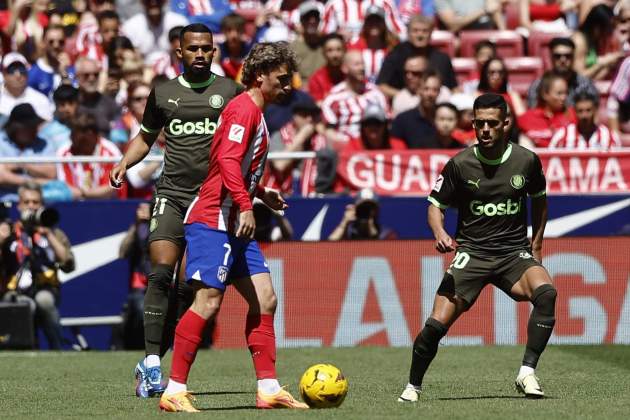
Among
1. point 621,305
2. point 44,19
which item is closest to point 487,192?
point 621,305

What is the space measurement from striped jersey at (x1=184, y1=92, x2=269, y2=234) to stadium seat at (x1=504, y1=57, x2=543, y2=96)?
432 inches

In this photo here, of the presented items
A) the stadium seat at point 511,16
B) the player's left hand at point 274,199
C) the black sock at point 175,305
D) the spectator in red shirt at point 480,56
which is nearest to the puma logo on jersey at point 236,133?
the player's left hand at point 274,199

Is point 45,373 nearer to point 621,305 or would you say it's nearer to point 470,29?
point 621,305

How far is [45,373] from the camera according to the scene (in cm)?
1145

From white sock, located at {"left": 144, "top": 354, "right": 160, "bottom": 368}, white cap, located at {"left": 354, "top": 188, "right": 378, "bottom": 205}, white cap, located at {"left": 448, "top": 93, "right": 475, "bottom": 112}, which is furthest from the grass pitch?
white cap, located at {"left": 448, "top": 93, "right": 475, "bottom": 112}

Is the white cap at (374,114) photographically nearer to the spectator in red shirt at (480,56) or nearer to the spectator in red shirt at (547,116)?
the spectator in red shirt at (547,116)

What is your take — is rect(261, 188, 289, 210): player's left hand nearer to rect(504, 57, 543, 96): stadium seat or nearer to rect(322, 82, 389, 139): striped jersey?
rect(322, 82, 389, 139): striped jersey

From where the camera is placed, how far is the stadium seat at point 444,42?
18875mm

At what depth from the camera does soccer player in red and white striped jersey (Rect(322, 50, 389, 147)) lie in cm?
1602

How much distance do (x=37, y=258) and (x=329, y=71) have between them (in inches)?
186

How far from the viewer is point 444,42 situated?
61.9ft

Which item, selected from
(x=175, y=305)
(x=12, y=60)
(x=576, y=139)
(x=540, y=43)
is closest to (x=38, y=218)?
(x=12, y=60)

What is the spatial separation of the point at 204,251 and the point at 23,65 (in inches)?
382

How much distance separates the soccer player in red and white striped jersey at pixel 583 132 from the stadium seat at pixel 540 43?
3.68 m
